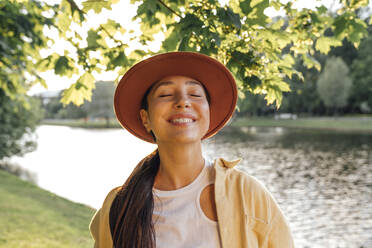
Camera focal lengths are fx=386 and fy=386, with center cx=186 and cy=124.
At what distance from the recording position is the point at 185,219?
161 cm

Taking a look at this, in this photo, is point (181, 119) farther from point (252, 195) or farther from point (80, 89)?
point (80, 89)

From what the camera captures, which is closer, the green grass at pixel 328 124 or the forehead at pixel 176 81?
the forehead at pixel 176 81

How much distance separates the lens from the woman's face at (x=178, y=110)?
168 cm

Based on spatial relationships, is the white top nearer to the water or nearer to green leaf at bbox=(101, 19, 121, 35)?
the water

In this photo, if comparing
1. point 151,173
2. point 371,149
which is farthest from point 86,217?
point 371,149

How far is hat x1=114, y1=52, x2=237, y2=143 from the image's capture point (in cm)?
176

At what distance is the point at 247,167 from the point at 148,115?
592 inches

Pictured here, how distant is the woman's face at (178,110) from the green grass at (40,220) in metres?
5.42

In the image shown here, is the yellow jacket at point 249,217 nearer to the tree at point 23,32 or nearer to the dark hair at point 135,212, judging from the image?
the dark hair at point 135,212

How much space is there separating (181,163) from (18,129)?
18962mm

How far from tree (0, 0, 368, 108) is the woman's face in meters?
0.75

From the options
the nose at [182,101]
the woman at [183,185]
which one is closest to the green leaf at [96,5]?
the woman at [183,185]

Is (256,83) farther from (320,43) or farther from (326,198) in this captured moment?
(326,198)

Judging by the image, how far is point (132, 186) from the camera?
1.83 meters
